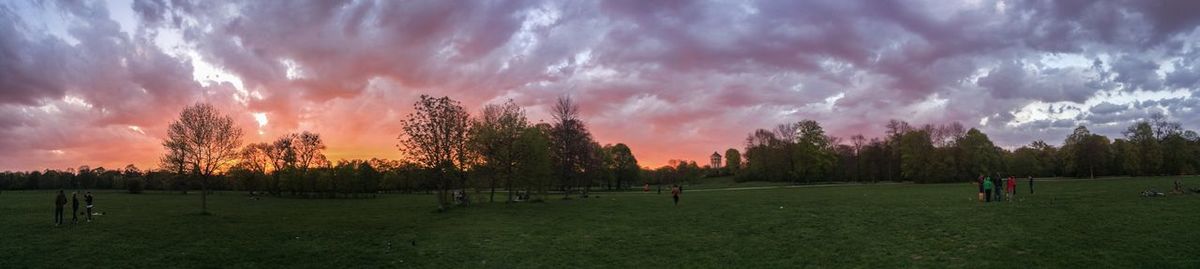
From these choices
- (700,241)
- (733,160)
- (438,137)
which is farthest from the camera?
(733,160)

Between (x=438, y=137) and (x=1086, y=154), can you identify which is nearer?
(x=438, y=137)

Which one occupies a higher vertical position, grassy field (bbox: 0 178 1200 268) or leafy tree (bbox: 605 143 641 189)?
leafy tree (bbox: 605 143 641 189)

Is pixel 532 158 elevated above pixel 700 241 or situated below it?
above

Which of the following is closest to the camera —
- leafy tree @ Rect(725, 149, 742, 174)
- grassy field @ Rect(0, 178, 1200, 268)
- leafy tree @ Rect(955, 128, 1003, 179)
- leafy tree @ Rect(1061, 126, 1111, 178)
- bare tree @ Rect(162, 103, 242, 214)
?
grassy field @ Rect(0, 178, 1200, 268)

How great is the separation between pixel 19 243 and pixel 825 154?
381ft

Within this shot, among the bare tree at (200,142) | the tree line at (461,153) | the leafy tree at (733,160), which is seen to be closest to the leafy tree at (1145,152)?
the leafy tree at (733,160)

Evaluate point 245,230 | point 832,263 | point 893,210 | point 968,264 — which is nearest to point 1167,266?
point 968,264

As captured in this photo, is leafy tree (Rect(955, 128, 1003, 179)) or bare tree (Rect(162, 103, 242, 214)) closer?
bare tree (Rect(162, 103, 242, 214))

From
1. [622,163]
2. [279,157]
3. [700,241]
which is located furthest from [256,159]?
[700,241]

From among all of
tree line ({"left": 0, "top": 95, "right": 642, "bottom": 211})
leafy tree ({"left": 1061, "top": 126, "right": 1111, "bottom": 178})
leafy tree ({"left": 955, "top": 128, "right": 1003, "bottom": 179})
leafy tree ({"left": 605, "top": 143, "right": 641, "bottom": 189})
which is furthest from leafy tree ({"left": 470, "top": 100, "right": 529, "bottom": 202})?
leafy tree ({"left": 1061, "top": 126, "right": 1111, "bottom": 178})

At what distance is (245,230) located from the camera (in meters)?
29.9

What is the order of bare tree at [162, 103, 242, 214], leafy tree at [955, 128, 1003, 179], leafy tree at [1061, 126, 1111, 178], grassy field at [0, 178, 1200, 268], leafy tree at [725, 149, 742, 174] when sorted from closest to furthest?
grassy field at [0, 178, 1200, 268]
bare tree at [162, 103, 242, 214]
leafy tree at [955, 128, 1003, 179]
leafy tree at [1061, 126, 1111, 178]
leafy tree at [725, 149, 742, 174]

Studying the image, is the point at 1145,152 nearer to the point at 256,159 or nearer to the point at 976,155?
the point at 976,155

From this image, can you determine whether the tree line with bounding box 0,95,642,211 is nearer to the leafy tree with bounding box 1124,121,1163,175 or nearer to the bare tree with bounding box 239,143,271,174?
the bare tree with bounding box 239,143,271,174
